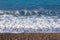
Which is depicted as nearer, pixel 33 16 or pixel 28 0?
pixel 33 16

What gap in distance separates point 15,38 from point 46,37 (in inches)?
7.9

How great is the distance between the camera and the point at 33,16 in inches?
62.0

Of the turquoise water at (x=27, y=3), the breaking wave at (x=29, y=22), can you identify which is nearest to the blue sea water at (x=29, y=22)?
the breaking wave at (x=29, y=22)

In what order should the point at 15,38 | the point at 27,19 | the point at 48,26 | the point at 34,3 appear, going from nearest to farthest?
1. the point at 15,38
2. the point at 48,26
3. the point at 27,19
4. the point at 34,3

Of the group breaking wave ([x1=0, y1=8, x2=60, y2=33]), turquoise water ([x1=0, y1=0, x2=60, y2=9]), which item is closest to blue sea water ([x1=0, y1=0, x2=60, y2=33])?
breaking wave ([x1=0, y1=8, x2=60, y2=33])

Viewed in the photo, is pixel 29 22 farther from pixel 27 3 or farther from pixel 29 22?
pixel 27 3

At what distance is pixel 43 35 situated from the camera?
3.63ft

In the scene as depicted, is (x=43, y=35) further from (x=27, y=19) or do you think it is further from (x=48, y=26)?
(x=27, y=19)

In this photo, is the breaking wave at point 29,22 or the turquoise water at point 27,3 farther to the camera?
the turquoise water at point 27,3

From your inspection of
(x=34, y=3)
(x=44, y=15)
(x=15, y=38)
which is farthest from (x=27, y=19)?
(x=34, y=3)

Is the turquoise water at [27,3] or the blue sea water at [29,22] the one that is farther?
the turquoise water at [27,3]

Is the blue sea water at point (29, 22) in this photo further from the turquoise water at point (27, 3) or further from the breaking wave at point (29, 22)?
the turquoise water at point (27, 3)

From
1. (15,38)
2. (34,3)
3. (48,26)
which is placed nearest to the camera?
(15,38)

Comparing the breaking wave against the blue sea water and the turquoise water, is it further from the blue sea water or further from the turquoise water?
the turquoise water
